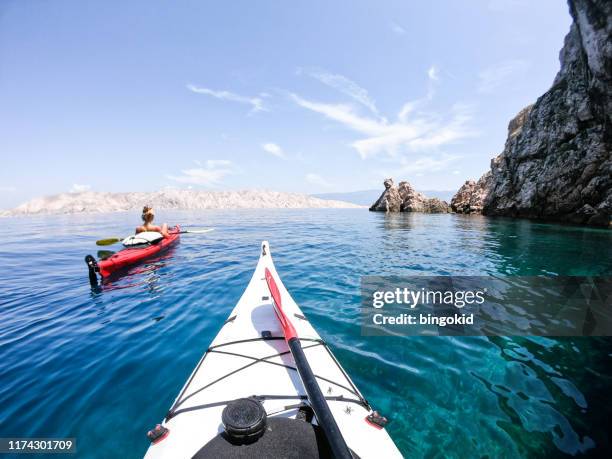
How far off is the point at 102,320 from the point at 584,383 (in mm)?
10717

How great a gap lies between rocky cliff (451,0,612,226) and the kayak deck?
35578 millimetres

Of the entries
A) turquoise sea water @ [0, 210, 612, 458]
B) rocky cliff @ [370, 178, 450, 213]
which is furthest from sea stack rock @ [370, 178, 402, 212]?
turquoise sea water @ [0, 210, 612, 458]

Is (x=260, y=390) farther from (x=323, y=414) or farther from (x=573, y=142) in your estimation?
(x=573, y=142)

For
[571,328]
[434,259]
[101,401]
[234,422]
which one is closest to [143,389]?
[101,401]

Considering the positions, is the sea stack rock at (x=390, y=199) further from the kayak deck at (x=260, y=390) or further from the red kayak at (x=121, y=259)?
the kayak deck at (x=260, y=390)

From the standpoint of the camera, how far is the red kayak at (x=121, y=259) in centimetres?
950

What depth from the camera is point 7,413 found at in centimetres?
397

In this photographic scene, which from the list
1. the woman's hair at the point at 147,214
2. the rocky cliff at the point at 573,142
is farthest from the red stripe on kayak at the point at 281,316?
the rocky cliff at the point at 573,142

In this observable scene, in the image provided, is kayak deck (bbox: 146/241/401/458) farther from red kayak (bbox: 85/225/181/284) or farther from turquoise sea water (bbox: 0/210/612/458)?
red kayak (bbox: 85/225/181/284)

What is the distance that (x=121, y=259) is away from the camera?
421 inches

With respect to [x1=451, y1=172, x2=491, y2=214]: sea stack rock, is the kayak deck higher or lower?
lower

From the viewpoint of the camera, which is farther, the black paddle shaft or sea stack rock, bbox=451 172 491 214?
sea stack rock, bbox=451 172 491 214

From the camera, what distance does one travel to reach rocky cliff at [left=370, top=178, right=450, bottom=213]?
56.9 meters

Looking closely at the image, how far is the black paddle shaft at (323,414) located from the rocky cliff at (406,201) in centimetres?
6073
